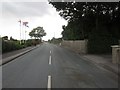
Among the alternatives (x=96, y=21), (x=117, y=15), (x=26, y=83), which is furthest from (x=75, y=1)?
(x=26, y=83)

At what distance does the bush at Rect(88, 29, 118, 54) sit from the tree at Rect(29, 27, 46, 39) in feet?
392

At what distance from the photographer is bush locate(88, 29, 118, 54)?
1265 inches

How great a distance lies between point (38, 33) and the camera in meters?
154

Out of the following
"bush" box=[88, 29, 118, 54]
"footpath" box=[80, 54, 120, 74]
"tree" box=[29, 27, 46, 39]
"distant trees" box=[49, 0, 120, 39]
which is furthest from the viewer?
"tree" box=[29, 27, 46, 39]

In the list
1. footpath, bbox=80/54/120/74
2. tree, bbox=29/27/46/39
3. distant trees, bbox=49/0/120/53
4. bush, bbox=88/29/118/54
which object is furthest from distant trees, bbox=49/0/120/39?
tree, bbox=29/27/46/39

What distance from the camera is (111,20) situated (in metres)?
35.9

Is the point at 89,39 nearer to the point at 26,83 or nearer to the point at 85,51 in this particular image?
the point at 85,51

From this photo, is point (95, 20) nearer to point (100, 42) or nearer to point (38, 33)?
point (100, 42)

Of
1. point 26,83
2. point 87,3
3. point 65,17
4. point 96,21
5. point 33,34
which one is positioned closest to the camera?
point 26,83

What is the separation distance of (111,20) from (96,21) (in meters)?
2.75

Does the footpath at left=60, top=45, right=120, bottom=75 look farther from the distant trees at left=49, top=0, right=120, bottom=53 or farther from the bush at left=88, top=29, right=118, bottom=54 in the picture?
the distant trees at left=49, top=0, right=120, bottom=53

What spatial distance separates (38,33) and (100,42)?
404ft

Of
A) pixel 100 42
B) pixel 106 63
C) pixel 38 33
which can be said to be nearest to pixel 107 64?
pixel 106 63

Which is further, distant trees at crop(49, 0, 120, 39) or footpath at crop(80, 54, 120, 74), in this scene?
distant trees at crop(49, 0, 120, 39)
